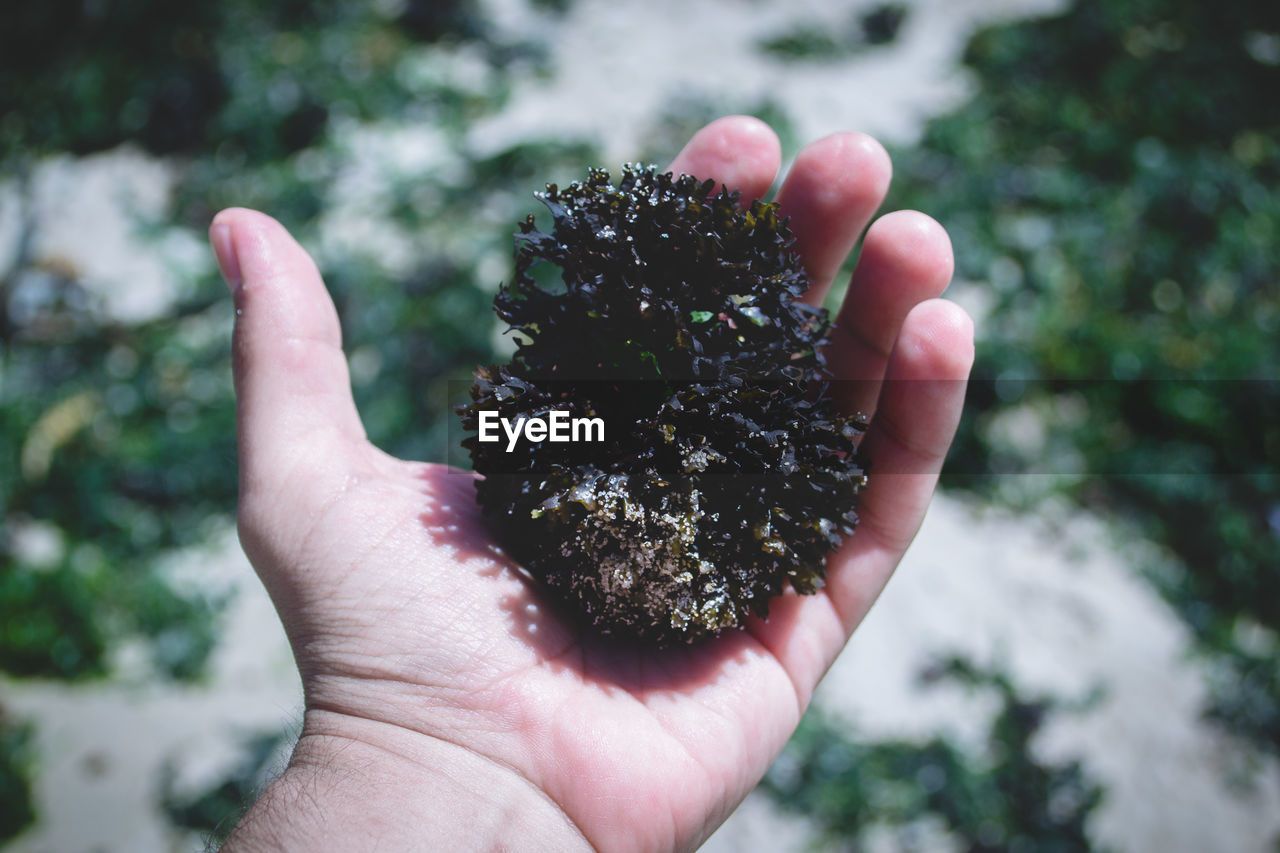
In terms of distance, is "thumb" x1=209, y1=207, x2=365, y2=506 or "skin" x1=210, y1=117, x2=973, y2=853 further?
"thumb" x1=209, y1=207, x2=365, y2=506

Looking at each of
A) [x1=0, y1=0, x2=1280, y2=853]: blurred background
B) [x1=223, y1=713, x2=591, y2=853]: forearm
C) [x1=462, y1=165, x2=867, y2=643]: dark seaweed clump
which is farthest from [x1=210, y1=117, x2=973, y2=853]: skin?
[x1=0, y1=0, x2=1280, y2=853]: blurred background

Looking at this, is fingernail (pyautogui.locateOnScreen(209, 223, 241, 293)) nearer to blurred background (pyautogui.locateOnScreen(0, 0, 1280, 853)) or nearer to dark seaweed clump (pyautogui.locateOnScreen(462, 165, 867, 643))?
dark seaweed clump (pyautogui.locateOnScreen(462, 165, 867, 643))

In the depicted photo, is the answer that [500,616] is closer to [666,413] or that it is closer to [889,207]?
[666,413]

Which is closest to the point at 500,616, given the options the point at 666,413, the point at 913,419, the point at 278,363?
the point at 666,413

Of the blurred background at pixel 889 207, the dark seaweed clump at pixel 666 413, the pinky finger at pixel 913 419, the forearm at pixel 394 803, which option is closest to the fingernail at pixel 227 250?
the dark seaweed clump at pixel 666 413

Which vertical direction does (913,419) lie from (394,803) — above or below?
above

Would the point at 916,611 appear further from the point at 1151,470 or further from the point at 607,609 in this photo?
the point at 607,609
